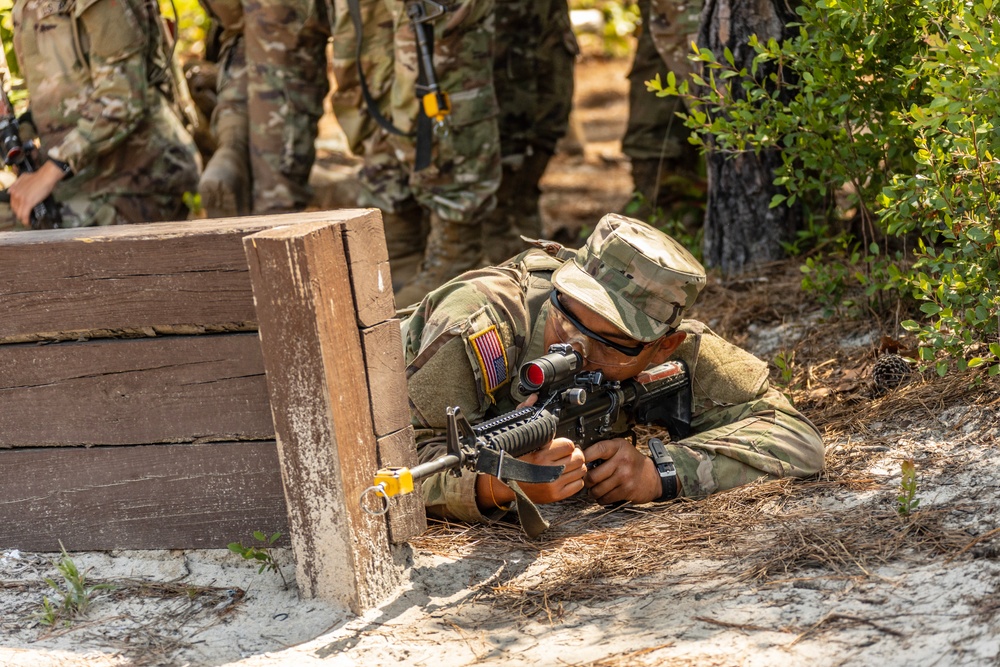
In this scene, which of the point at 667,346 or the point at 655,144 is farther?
the point at 655,144

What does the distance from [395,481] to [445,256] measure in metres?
3.30

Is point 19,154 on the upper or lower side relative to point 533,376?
upper

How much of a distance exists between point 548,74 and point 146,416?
4.06 m

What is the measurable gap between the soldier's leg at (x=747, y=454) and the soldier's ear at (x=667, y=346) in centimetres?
25

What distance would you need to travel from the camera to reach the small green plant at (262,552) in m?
2.62

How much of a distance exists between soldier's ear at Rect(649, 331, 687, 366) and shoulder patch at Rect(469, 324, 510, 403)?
0.46 meters

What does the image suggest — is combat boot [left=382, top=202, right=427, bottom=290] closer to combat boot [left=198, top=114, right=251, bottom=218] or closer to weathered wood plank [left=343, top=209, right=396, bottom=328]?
combat boot [left=198, top=114, right=251, bottom=218]

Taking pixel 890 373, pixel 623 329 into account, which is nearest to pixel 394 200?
pixel 890 373

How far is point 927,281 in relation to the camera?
10.2 feet

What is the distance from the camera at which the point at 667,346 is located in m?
3.15

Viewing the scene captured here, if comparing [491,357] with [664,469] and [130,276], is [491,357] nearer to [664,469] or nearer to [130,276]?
[664,469]

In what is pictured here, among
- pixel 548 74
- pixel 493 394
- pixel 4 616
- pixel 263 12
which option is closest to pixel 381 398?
pixel 493 394

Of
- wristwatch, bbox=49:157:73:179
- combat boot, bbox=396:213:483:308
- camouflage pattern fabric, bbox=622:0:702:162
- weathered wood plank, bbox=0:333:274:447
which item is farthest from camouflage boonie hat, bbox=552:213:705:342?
wristwatch, bbox=49:157:73:179

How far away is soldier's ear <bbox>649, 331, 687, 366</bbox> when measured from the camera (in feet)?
10.3
